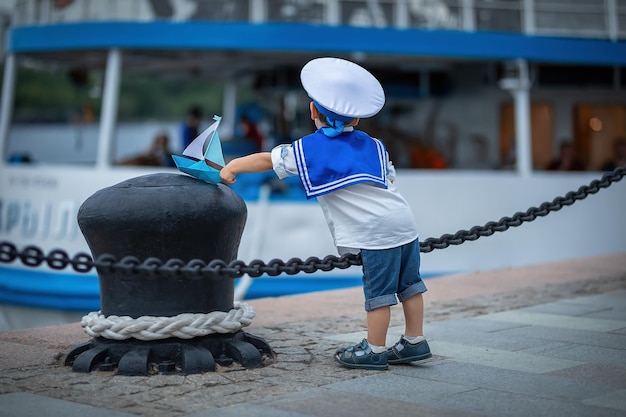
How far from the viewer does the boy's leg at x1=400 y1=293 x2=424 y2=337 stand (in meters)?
5.18

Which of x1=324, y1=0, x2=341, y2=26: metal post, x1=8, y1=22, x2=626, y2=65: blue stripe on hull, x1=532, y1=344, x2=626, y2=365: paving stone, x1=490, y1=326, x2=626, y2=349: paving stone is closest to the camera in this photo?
x1=532, y1=344, x2=626, y2=365: paving stone

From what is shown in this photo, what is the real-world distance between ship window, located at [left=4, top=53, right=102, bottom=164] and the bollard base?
27.8 feet

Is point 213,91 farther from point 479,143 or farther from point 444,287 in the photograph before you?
point 444,287

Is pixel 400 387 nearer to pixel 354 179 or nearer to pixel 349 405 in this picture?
pixel 349 405

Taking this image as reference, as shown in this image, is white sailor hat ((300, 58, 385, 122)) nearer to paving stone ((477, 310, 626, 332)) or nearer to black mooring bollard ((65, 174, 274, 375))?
black mooring bollard ((65, 174, 274, 375))

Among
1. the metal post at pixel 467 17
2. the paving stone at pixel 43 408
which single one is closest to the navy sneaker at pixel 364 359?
the paving stone at pixel 43 408

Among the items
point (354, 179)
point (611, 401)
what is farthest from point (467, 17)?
point (611, 401)

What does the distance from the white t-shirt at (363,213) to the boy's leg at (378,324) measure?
1.09 feet

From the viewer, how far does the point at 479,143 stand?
593 inches

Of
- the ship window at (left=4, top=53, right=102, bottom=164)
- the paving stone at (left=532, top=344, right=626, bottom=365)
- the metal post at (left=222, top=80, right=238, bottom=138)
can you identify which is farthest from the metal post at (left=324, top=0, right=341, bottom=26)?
the paving stone at (left=532, top=344, right=626, bottom=365)

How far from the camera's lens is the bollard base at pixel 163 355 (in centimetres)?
492

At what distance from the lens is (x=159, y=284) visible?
16.4 ft

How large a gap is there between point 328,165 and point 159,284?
3.47ft

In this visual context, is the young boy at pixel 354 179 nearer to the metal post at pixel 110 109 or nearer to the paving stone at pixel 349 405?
the paving stone at pixel 349 405
